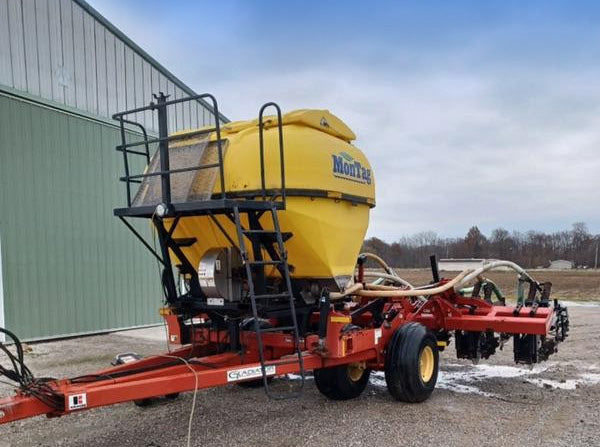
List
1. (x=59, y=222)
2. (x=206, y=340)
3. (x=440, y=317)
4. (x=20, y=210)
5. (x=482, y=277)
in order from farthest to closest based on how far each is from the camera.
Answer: (x=59, y=222), (x=20, y=210), (x=482, y=277), (x=440, y=317), (x=206, y=340)

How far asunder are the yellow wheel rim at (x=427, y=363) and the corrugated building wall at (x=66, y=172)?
707 cm

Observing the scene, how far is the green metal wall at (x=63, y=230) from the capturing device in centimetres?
970

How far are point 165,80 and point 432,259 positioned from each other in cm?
796

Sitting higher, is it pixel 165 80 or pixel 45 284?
pixel 165 80

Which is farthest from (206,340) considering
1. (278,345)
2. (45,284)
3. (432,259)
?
(45,284)

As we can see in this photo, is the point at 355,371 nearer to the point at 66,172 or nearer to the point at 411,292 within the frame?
the point at 411,292

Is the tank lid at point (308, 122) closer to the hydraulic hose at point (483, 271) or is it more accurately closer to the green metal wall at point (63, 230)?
the hydraulic hose at point (483, 271)

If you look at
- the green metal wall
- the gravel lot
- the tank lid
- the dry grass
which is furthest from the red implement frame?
the dry grass

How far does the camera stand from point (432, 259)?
7852mm

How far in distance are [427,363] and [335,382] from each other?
3.54 feet

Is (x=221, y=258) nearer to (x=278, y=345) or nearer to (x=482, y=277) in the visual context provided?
(x=278, y=345)

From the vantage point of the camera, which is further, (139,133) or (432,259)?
(139,133)

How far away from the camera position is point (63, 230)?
34.6 ft

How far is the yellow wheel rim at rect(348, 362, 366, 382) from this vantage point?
6.26 metres
